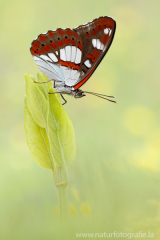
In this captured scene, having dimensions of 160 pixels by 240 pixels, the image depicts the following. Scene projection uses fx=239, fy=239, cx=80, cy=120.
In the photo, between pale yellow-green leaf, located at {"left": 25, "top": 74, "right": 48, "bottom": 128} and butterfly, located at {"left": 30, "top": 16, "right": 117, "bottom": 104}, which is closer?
pale yellow-green leaf, located at {"left": 25, "top": 74, "right": 48, "bottom": 128}

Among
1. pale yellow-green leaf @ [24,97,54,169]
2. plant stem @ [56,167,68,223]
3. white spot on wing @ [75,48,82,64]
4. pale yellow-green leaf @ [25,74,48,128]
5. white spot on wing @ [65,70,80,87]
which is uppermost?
white spot on wing @ [75,48,82,64]

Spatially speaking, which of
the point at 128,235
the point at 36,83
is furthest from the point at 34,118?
the point at 128,235

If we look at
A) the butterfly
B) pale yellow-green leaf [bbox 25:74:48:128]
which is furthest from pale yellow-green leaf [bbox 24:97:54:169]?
the butterfly

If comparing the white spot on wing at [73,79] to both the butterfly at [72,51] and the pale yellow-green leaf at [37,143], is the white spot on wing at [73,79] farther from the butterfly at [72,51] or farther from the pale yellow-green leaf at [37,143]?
the pale yellow-green leaf at [37,143]

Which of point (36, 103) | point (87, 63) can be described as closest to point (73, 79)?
point (87, 63)

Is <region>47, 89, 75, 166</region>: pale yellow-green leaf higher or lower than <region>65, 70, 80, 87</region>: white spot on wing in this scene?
lower

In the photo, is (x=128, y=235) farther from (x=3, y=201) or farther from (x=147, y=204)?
(x=3, y=201)

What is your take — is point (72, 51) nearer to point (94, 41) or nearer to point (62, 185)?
point (94, 41)

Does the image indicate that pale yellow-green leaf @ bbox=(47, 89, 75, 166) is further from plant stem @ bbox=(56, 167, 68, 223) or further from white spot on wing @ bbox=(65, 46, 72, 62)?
white spot on wing @ bbox=(65, 46, 72, 62)
